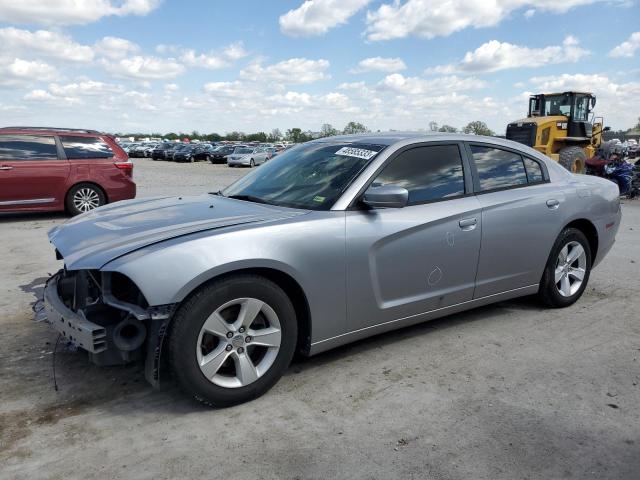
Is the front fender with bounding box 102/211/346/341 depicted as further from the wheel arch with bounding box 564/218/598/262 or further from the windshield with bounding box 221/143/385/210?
the wheel arch with bounding box 564/218/598/262

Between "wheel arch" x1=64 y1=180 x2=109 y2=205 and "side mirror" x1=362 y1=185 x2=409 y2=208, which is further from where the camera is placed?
"wheel arch" x1=64 y1=180 x2=109 y2=205

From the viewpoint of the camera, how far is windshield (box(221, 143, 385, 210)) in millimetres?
3654

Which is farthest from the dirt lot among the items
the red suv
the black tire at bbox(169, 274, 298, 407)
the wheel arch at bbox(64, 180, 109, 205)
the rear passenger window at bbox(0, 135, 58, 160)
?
the rear passenger window at bbox(0, 135, 58, 160)

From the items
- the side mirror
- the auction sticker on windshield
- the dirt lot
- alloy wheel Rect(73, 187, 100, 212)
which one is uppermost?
the auction sticker on windshield

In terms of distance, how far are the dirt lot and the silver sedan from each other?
265 mm

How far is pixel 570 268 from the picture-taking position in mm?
4949

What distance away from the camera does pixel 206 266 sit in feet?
9.39

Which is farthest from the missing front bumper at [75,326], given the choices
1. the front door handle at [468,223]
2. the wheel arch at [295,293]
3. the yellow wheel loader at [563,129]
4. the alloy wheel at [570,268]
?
the yellow wheel loader at [563,129]

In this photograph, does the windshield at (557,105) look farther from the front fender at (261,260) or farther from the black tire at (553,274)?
the front fender at (261,260)

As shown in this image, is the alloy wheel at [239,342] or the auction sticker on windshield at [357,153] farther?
the auction sticker on windshield at [357,153]

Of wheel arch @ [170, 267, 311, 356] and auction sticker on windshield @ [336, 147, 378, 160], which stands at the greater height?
auction sticker on windshield @ [336, 147, 378, 160]

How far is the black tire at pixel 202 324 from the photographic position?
2.85m

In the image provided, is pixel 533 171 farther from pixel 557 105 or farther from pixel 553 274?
pixel 557 105

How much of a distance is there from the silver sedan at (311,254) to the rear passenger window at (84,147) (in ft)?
22.5
